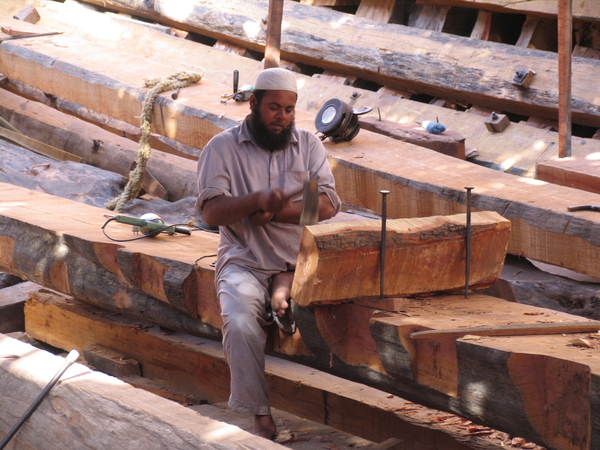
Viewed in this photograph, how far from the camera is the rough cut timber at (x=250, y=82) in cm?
645

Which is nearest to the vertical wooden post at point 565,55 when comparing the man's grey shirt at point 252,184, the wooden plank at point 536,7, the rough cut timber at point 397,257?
the wooden plank at point 536,7

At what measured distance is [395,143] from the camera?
5.00 metres

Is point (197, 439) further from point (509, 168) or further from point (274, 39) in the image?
point (509, 168)

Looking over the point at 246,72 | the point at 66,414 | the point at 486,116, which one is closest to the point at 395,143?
the point at 486,116

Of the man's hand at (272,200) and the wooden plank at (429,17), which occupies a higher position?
the wooden plank at (429,17)

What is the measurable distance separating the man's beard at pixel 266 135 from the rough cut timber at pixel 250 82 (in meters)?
2.27

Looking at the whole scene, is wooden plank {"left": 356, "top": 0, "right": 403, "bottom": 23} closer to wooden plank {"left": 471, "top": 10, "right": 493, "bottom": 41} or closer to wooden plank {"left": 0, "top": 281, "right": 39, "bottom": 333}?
wooden plank {"left": 471, "top": 10, "right": 493, "bottom": 41}

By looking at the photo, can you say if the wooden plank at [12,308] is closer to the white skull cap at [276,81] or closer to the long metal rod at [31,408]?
the long metal rod at [31,408]

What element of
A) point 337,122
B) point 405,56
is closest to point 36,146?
point 337,122

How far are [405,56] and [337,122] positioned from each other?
303 cm

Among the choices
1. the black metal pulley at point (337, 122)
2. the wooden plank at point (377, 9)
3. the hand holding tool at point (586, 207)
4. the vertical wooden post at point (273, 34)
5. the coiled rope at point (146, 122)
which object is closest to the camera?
the hand holding tool at point (586, 207)

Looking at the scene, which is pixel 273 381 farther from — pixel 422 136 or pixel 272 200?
pixel 422 136

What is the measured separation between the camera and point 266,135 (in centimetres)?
338

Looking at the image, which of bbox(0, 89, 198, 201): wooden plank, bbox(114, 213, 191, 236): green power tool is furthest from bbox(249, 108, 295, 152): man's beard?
bbox(0, 89, 198, 201): wooden plank
